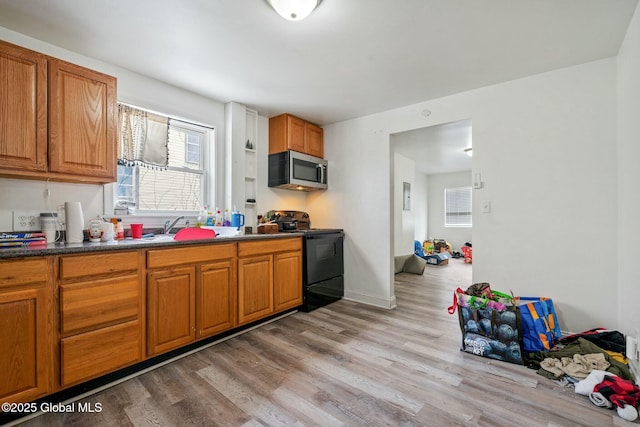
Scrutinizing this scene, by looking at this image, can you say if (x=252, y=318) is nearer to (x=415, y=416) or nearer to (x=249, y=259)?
(x=249, y=259)

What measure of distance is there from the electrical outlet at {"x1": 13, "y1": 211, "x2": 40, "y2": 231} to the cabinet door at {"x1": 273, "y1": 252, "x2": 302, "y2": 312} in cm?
188

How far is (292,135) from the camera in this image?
3.65 metres

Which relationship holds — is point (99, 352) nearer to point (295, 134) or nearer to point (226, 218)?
point (226, 218)

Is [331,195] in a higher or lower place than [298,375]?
higher

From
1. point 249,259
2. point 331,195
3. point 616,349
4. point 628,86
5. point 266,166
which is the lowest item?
point 616,349

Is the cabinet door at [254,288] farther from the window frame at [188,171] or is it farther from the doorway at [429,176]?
→ the doorway at [429,176]

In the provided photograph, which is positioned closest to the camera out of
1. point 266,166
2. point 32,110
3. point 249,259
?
point 32,110

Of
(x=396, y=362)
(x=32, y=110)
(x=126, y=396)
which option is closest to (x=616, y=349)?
(x=396, y=362)

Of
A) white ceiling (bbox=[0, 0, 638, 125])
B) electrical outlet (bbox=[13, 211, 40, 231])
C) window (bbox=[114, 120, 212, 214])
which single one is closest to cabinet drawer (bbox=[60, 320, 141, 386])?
electrical outlet (bbox=[13, 211, 40, 231])

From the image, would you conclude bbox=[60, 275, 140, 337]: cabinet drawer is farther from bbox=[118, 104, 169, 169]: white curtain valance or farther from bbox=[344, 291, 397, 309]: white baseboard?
bbox=[344, 291, 397, 309]: white baseboard

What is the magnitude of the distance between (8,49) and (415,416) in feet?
10.7

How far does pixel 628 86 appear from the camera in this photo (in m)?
1.98

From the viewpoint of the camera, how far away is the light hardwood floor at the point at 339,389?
1.53 metres

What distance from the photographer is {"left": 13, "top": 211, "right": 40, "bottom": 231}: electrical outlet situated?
6.54ft
